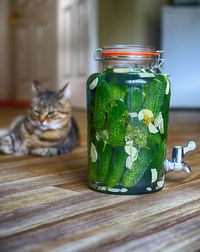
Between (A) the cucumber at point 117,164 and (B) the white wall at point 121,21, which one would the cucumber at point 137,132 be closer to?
(A) the cucumber at point 117,164

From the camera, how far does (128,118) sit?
3.10 feet

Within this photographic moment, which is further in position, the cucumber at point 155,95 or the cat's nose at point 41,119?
the cat's nose at point 41,119

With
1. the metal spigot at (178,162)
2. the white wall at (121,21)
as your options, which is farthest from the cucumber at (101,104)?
the white wall at (121,21)

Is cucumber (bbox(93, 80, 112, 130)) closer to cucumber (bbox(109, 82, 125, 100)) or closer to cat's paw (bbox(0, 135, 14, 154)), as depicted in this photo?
cucumber (bbox(109, 82, 125, 100))

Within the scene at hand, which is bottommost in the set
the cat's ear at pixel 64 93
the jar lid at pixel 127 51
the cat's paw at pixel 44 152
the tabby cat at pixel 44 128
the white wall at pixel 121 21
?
the cat's paw at pixel 44 152

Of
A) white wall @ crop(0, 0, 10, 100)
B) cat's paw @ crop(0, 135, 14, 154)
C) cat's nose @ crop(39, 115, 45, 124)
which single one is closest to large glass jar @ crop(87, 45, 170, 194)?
cat's nose @ crop(39, 115, 45, 124)

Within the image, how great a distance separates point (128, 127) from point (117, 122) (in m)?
0.03

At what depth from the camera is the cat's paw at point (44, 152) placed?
1.64m

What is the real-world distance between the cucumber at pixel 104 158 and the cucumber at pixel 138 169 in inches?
2.1

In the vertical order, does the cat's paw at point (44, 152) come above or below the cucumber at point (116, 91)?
below

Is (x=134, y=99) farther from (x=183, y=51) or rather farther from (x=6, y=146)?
(x=183, y=51)

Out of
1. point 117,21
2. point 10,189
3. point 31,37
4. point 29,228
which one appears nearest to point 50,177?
point 10,189

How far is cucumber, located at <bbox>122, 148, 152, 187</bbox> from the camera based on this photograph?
958 millimetres

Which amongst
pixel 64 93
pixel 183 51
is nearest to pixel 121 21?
pixel 183 51
